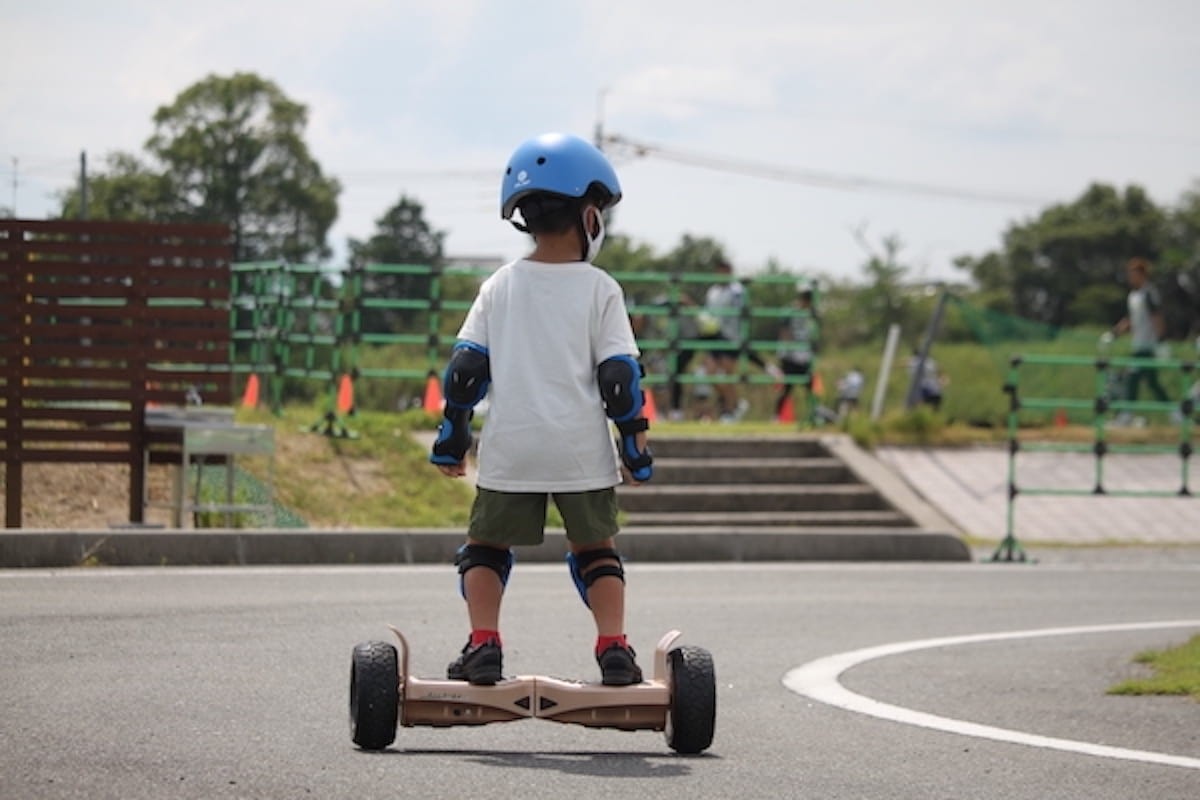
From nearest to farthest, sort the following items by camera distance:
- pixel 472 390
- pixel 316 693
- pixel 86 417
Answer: pixel 472 390 < pixel 316 693 < pixel 86 417

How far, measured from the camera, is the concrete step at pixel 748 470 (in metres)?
17.8

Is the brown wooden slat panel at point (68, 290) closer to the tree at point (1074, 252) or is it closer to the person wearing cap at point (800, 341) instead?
the person wearing cap at point (800, 341)

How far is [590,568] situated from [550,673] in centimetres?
176

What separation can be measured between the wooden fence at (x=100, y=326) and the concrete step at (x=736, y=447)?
17.5 feet

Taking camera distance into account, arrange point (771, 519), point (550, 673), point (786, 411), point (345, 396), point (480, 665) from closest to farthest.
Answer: point (480, 665)
point (550, 673)
point (771, 519)
point (345, 396)
point (786, 411)

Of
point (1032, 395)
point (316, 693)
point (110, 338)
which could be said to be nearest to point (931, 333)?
point (1032, 395)

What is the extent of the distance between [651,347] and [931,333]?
4.53 metres

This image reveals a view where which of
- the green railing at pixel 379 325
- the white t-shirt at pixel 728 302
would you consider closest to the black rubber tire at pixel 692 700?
the green railing at pixel 379 325

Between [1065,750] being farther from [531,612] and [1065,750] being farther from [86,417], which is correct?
[86,417]

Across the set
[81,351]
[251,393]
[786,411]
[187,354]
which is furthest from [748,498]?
[81,351]

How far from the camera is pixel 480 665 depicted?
19.0 ft

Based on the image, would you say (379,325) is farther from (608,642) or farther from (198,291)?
(608,642)

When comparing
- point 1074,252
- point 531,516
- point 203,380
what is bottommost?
point 531,516

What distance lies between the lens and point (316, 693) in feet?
22.8
